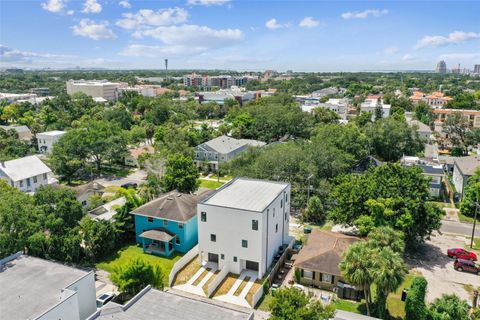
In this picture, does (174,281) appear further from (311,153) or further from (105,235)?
(311,153)

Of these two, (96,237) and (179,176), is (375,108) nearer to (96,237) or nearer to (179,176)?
(179,176)

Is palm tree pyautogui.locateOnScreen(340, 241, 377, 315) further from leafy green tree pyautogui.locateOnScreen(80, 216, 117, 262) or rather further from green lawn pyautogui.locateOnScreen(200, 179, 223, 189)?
green lawn pyautogui.locateOnScreen(200, 179, 223, 189)

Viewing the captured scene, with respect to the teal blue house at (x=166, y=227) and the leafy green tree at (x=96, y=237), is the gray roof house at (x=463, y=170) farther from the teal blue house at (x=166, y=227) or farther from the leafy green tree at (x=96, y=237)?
the leafy green tree at (x=96, y=237)

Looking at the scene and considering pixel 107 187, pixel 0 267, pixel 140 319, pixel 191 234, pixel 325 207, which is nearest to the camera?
pixel 140 319

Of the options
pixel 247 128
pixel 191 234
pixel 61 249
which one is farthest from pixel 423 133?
pixel 61 249

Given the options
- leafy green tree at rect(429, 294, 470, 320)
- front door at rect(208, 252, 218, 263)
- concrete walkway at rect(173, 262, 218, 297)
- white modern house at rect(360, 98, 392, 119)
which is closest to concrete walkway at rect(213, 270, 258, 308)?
concrete walkway at rect(173, 262, 218, 297)

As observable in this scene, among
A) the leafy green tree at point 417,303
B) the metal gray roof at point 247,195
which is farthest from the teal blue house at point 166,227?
the leafy green tree at point 417,303
